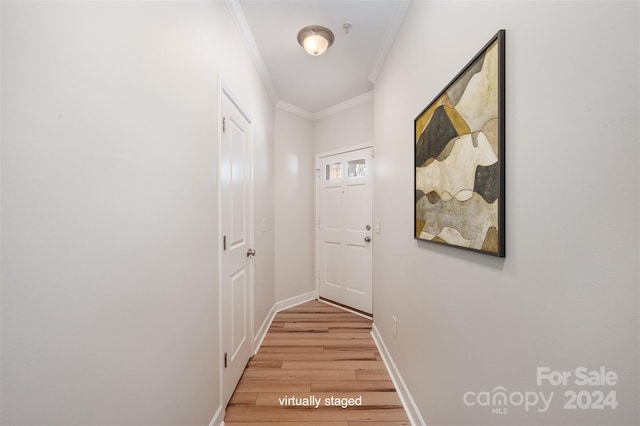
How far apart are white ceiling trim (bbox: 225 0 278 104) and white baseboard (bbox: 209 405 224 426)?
8.18 feet

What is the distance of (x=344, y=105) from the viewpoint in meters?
3.30

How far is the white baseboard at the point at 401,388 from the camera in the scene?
4.91ft

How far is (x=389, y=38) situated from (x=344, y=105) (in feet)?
4.30

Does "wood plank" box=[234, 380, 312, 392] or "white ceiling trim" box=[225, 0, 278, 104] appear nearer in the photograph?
"white ceiling trim" box=[225, 0, 278, 104]

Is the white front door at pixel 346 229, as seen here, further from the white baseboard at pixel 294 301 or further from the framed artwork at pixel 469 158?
the framed artwork at pixel 469 158

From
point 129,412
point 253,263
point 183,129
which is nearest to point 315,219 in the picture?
point 253,263

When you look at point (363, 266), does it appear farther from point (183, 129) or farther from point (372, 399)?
point (183, 129)

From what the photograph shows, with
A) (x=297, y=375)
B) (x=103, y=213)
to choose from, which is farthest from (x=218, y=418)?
(x=103, y=213)

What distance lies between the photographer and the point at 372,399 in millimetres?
1739

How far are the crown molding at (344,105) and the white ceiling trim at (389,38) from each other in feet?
1.32

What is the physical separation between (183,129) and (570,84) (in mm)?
1337

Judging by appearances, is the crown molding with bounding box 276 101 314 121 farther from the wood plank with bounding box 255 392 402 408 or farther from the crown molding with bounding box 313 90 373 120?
the wood plank with bounding box 255 392 402 408

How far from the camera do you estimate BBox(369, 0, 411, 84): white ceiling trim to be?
1.71m

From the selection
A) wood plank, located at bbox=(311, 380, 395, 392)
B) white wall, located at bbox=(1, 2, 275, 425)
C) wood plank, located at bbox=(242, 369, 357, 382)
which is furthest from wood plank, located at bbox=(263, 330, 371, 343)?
white wall, located at bbox=(1, 2, 275, 425)
